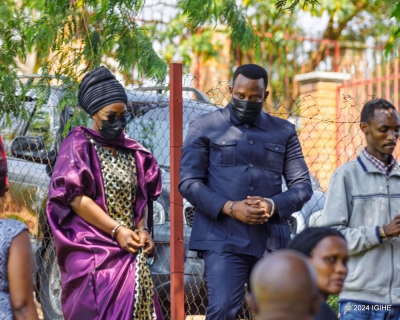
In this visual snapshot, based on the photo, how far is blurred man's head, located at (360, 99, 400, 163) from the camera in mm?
5266

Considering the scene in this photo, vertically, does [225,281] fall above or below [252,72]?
below

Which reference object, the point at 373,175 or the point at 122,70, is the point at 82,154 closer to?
the point at 373,175

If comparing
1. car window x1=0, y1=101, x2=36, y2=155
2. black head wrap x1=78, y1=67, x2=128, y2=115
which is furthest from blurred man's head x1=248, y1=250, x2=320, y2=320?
car window x1=0, y1=101, x2=36, y2=155

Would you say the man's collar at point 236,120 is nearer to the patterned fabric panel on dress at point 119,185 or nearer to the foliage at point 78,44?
the patterned fabric panel on dress at point 119,185

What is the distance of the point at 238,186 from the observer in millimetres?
5367

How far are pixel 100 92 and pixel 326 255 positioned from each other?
7.57ft

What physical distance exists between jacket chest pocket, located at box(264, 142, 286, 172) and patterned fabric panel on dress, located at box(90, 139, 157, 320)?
825 mm

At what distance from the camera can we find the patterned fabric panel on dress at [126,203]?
209 inches

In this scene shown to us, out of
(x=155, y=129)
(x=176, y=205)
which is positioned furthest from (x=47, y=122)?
(x=176, y=205)

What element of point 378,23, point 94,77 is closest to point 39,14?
point 94,77

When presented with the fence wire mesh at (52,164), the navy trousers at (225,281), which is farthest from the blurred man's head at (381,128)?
the fence wire mesh at (52,164)

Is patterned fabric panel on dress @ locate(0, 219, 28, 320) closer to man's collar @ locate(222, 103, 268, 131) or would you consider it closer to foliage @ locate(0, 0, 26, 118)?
man's collar @ locate(222, 103, 268, 131)

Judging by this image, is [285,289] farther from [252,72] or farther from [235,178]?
[252,72]

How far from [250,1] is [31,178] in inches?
319
